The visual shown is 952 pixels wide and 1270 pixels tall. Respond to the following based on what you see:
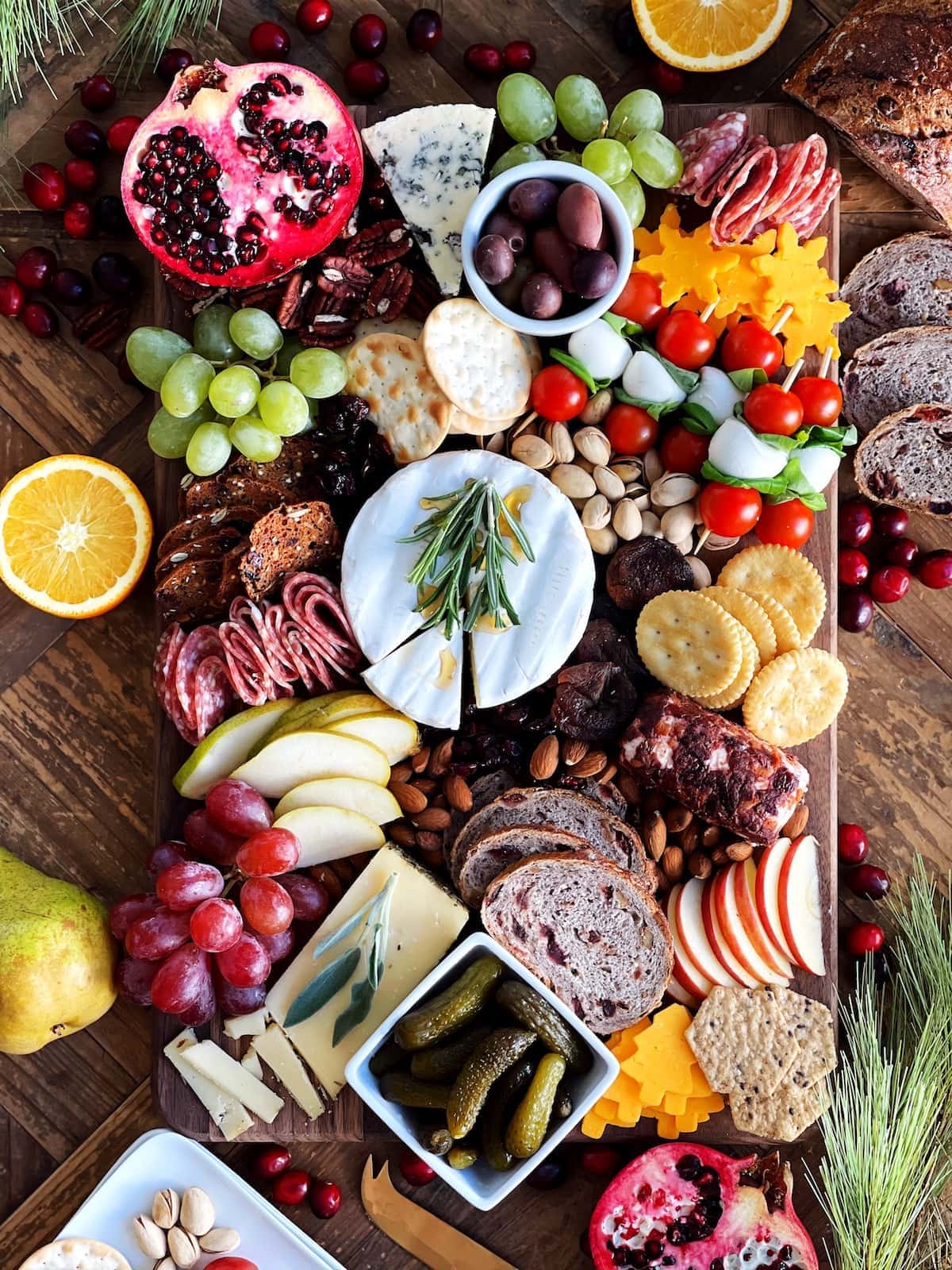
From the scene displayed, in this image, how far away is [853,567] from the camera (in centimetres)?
211

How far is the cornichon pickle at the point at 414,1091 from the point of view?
172cm

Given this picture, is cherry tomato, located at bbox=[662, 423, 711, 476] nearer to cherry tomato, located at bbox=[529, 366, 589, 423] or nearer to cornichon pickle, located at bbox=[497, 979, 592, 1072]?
cherry tomato, located at bbox=[529, 366, 589, 423]

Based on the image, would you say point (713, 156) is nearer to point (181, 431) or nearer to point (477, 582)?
point (477, 582)

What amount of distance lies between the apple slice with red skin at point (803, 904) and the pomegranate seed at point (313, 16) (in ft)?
5.69

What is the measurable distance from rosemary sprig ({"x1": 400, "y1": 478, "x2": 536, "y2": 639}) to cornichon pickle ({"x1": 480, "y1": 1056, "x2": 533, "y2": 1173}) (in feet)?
2.30

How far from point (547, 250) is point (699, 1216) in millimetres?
1653

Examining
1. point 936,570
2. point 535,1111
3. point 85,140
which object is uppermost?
point 85,140

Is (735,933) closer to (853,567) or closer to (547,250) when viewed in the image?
(853,567)

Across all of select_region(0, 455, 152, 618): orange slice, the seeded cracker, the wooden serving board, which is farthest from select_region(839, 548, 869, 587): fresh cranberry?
select_region(0, 455, 152, 618): orange slice

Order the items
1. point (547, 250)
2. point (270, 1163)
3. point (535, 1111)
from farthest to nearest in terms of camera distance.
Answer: point (270, 1163), point (547, 250), point (535, 1111)

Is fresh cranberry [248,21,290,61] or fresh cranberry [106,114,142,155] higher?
fresh cranberry [248,21,290,61]

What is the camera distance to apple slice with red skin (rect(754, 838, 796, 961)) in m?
1.89

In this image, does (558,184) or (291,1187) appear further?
(291,1187)

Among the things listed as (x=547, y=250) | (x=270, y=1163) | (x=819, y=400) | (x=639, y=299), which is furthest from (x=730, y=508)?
(x=270, y=1163)
